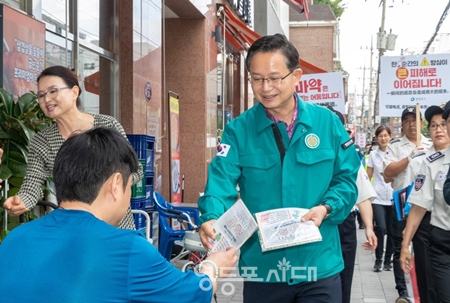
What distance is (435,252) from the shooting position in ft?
14.8

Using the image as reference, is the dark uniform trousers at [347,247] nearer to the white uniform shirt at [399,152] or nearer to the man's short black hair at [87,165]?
the white uniform shirt at [399,152]

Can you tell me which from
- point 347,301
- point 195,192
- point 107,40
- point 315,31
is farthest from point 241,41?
point 315,31

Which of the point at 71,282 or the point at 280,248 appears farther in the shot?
the point at 280,248

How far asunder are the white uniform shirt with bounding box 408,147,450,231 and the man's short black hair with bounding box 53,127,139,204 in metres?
2.97

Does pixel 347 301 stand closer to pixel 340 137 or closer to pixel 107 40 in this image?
pixel 340 137

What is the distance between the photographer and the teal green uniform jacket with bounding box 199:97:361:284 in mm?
3307

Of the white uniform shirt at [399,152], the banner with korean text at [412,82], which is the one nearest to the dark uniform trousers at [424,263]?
the white uniform shirt at [399,152]

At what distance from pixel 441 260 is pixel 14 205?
285 cm

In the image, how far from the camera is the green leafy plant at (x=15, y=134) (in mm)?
4367

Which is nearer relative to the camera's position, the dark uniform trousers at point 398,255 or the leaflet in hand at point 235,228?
the leaflet in hand at point 235,228

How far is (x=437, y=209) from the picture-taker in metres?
4.55

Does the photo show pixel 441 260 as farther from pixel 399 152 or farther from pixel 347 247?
pixel 399 152

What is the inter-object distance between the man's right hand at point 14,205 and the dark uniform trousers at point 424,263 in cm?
281

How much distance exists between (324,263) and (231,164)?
70 centimetres
